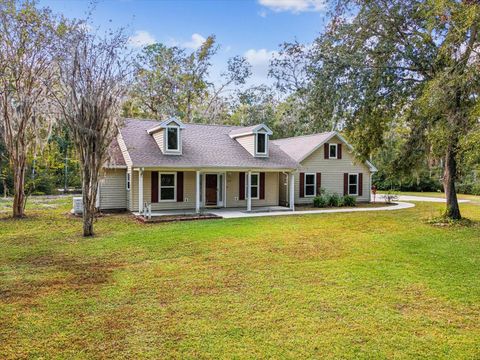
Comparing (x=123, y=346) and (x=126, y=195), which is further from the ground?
(x=126, y=195)

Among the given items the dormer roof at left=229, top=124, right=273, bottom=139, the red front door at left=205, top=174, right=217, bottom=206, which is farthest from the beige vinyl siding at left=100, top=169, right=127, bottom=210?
the dormer roof at left=229, top=124, right=273, bottom=139

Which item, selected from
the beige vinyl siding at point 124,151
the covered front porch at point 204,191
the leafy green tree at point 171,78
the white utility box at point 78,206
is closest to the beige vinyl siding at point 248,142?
the covered front porch at point 204,191

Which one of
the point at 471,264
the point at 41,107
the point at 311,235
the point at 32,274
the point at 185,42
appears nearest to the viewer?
the point at 32,274

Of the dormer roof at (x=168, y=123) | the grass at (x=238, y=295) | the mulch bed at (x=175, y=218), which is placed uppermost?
the dormer roof at (x=168, y=123)

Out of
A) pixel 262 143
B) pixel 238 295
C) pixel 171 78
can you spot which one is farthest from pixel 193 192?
pixel 171 78

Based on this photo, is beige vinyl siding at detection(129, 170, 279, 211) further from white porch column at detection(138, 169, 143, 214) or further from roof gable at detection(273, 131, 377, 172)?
roof gable at detection(273, 131, 377, 172)

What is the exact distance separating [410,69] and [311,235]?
6961 mm

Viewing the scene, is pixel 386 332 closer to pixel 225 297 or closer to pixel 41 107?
pixel 225 297

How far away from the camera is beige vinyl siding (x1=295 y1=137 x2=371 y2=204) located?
67.4 feet

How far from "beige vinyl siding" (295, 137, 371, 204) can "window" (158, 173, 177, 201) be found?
7.13 metres

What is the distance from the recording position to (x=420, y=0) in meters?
12.3

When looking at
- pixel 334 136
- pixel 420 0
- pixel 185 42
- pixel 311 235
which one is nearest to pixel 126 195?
pixel 311 235

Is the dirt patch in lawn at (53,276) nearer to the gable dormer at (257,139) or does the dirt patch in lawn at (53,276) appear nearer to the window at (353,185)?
the gable dormer at (257,139)

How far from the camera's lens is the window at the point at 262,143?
1858 centimetres
